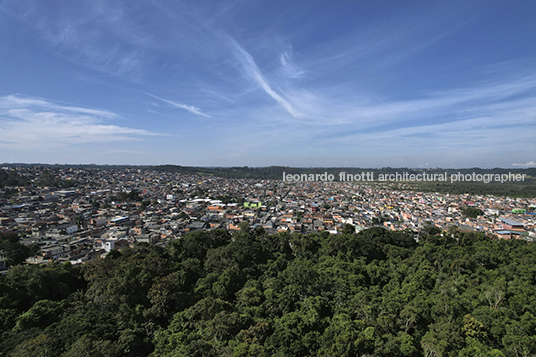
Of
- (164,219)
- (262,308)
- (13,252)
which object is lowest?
(164,219)

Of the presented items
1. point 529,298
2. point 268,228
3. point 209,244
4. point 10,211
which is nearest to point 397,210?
point 268,228

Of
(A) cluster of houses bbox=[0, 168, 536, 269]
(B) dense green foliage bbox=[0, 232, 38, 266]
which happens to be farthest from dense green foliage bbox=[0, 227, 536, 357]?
(A) cluster of houses bbox=[0, 168, 536, 269]

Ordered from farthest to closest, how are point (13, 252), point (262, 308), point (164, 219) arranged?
point (164, 219), point (13, 252), point (262, 308)

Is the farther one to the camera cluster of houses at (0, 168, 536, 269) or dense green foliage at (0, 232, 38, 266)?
cluster of houses at (0, 168, 536, 269)

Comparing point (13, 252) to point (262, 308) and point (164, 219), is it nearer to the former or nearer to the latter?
point (164, 219)

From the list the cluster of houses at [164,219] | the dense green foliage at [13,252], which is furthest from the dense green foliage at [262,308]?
the cluster of houses at [164,219]

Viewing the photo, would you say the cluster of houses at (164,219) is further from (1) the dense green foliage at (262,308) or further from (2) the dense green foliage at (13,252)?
(1) the dense green foliage at (262,308)

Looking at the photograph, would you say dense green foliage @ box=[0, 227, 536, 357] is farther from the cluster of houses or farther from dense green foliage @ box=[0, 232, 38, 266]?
the cluster of houses

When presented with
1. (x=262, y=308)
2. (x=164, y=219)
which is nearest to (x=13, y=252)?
(x=164, y=219)
